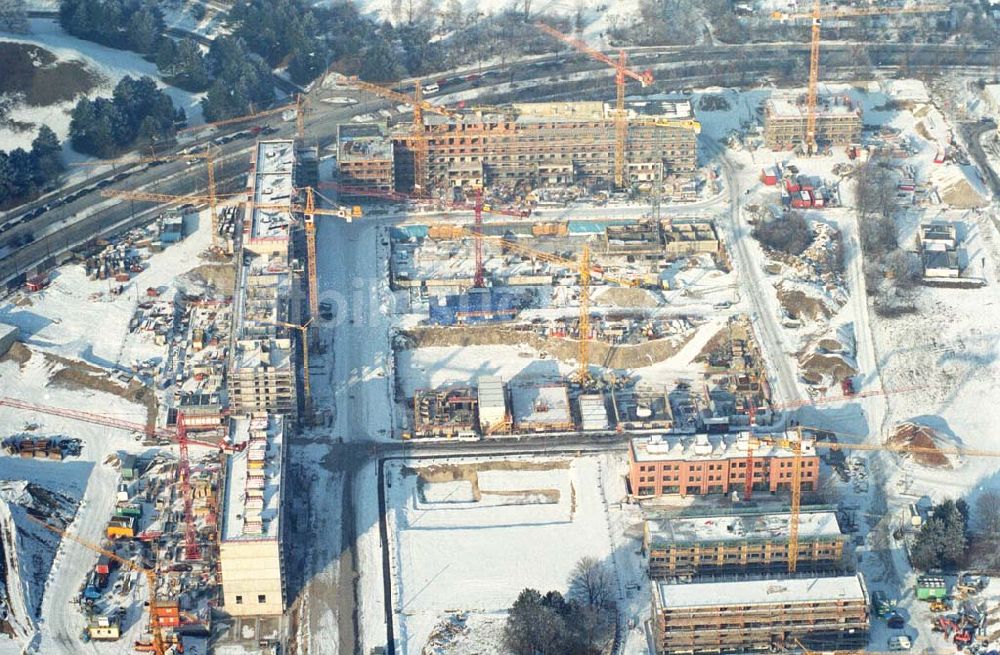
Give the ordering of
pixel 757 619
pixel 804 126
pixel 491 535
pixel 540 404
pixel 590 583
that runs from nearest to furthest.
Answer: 1. pixel 757 619
2. pixel 590 583
3. pixel 491 535
4. pixel 540 404
5. pixel 804 126

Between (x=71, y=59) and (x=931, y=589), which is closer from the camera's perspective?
(x=931, y=589)

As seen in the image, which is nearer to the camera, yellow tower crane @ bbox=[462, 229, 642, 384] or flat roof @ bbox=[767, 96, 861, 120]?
yellow tower crane @ bbox=[462, 229, 642, 384]

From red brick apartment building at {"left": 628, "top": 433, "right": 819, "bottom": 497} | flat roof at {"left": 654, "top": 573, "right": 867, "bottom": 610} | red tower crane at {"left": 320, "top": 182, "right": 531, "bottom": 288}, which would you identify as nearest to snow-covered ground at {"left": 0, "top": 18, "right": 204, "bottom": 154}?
red tower crane at {"left": 320, "top": 182, "right": 531, "bottom": 288}

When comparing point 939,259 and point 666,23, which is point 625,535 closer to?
point 939,259

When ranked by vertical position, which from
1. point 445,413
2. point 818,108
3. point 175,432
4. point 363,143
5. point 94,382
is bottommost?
point 175,432

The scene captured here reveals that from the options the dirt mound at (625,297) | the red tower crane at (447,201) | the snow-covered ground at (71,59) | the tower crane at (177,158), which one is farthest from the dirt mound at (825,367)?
the snow-covered ground at (71,59)

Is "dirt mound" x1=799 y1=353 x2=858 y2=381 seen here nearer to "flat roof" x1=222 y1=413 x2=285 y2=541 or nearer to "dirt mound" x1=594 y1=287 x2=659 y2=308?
"dirt mound" x1=594 y1=287 x2=659 y2=308

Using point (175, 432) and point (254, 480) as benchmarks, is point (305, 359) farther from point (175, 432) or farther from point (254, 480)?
point (254, 480)

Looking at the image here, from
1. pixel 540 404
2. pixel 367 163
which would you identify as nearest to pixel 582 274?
pixel 540 404
